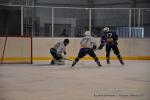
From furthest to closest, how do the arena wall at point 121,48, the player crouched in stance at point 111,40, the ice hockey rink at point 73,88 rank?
the arena wall at point 121,48, the player crouched in stance at point 111,40, the ice hockey rink at point 73,88

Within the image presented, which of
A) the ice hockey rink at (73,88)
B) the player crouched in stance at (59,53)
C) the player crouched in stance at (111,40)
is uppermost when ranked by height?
the player crouched in stance at (111,40)

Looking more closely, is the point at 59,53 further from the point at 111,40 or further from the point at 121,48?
the point at 121,48

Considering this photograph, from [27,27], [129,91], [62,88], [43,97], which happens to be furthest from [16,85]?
[27,27]

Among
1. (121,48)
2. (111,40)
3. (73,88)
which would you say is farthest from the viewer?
(121,48)

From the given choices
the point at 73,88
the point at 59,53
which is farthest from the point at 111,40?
the point at 73,88

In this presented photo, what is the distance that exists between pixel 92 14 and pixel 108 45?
150 inches

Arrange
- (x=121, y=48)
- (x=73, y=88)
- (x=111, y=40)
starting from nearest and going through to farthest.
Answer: (x=73, y=88)
(x=111, y=40)
(x=121, y=48)

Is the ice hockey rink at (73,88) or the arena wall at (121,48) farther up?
the arena wall at (121,48)

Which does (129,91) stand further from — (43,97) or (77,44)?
(77,44)

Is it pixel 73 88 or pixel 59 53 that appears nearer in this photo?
pixel 73 88

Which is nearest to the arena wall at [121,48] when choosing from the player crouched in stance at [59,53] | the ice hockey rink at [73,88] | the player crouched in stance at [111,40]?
the player crouched in stance at [59,53]

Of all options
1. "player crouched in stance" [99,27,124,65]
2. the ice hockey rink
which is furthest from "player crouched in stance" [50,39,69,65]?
the ice hockey rink

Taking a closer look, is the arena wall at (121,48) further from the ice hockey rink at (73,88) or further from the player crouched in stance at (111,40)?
the ice hockey rink at (73,88)

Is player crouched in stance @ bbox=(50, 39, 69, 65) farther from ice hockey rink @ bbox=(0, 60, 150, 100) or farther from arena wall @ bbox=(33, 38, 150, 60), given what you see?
ice hockey rink @ bbox=(0, 60, 150, 100)
